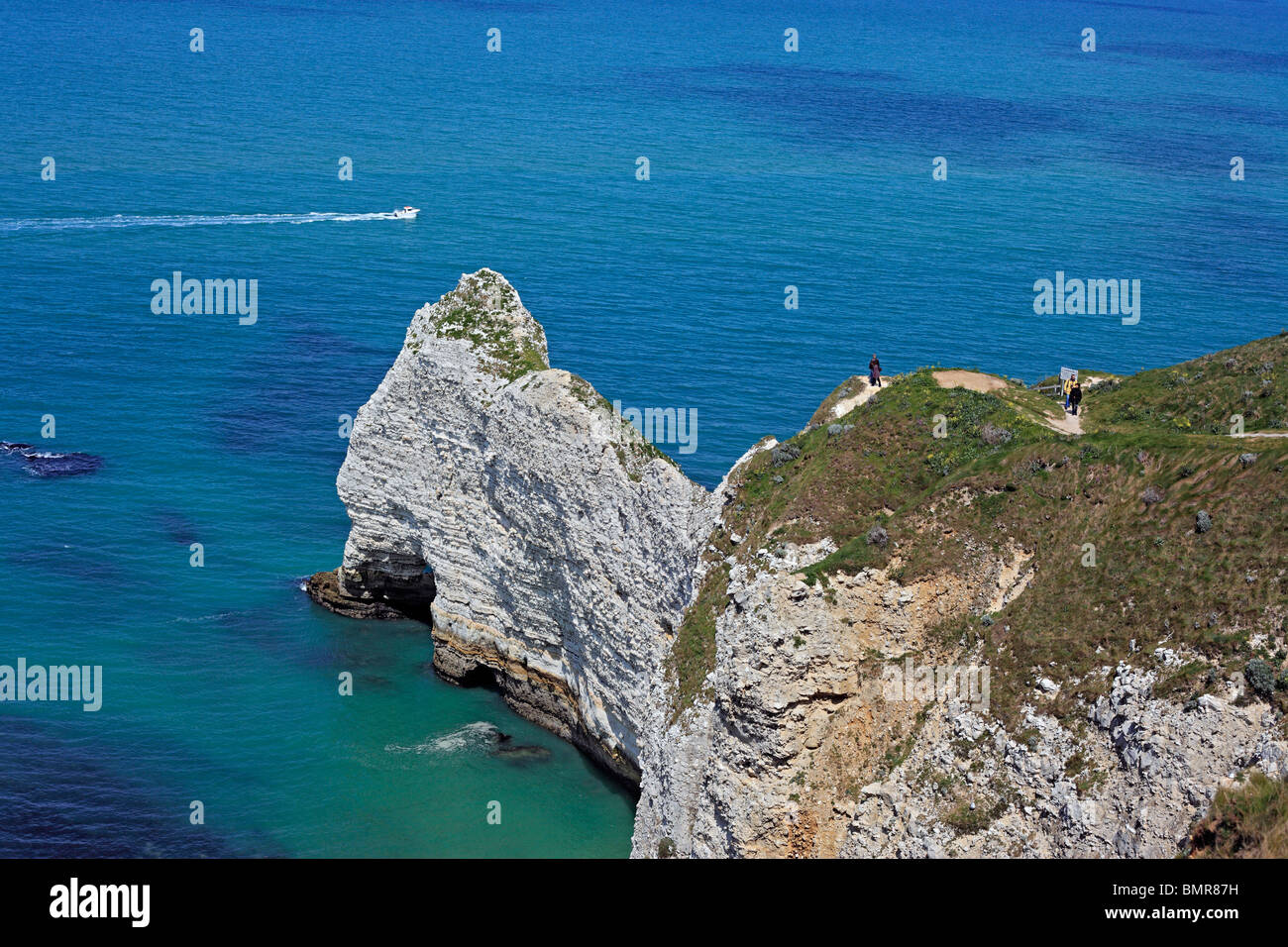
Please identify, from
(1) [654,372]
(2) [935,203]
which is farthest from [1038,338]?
(2) [935,203]

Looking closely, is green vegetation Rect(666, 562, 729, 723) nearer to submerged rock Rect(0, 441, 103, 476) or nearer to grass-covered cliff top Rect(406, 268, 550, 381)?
grass-covered cliff top Rect(406, 268, 550, 381)

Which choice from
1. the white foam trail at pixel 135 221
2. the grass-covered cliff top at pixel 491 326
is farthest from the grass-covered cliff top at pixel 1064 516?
the white foam trail at pixel 135 221

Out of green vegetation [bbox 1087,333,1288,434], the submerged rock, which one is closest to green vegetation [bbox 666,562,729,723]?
green vegetation [bbox 1087,333,1288,434]

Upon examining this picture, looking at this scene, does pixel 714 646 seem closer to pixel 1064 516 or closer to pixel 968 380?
pixel 1064 516

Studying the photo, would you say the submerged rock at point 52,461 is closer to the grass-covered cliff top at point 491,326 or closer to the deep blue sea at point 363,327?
the deep blue sea at point 363,327

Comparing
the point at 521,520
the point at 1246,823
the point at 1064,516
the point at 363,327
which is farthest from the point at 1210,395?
the point at 363,327

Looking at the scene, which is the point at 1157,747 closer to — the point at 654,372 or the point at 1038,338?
the point at 654,372
